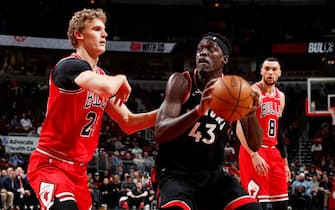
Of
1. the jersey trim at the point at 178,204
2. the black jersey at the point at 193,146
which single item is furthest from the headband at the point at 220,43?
the jersey trim at the point at 178,204

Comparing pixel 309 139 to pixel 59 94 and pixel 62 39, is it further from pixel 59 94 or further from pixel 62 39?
pixel 59 94

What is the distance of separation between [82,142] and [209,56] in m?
1.32

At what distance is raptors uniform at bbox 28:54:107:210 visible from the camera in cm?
496

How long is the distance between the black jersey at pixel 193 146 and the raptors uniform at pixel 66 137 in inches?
27.6

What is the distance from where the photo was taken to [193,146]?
4.85 meters

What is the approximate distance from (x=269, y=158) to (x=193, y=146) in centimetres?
379

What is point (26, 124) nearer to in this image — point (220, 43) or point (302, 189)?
point (302, 189)

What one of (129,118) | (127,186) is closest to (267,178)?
(129,118)

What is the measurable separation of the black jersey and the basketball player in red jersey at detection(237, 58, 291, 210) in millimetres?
3379

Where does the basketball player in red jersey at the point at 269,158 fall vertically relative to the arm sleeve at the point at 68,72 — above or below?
below

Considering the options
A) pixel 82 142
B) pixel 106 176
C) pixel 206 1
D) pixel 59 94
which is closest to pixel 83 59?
pixel 59 94

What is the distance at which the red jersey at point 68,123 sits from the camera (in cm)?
505

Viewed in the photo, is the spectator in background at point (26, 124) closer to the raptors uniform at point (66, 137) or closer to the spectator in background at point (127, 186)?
the spectator in background at point (127, 186)


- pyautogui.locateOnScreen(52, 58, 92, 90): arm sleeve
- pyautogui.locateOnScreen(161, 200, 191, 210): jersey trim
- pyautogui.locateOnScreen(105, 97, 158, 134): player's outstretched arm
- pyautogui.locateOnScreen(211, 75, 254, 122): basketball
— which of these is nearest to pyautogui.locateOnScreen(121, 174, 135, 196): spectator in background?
pyautogui.locateOnScreen(105, 97, 158, 134): player's outstretched arm
